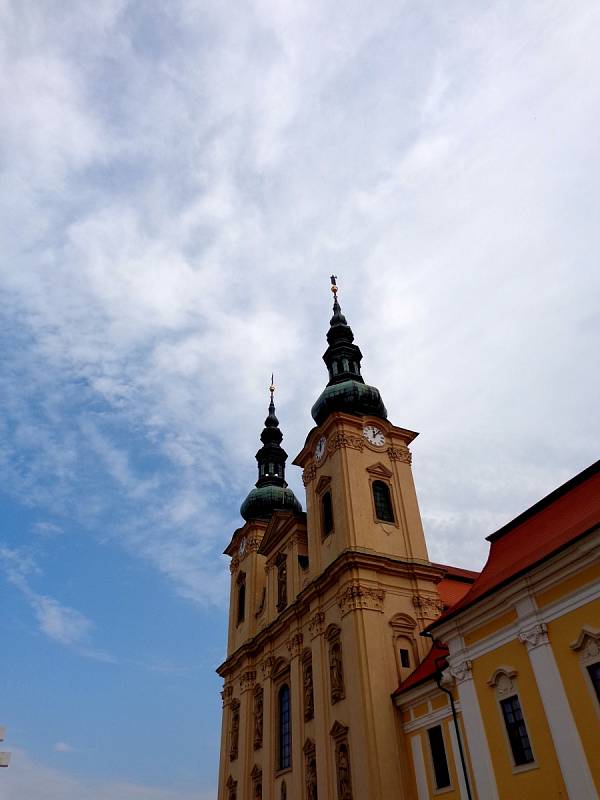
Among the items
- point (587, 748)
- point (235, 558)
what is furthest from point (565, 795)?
point (235, 558)

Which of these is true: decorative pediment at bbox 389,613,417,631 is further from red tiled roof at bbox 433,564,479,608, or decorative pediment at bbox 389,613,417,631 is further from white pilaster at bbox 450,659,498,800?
white pilaster at bbox 450,659,498,800

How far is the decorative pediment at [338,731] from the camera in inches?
897

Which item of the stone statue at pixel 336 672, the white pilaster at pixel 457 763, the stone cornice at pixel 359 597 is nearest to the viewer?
the white pilaster at pixel 457 763

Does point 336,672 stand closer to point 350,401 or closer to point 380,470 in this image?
point 380,470

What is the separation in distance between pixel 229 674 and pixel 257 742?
5642mm

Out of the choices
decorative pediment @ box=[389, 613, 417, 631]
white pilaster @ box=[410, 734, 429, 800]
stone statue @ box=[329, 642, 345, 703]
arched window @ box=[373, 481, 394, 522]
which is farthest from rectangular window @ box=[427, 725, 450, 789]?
arched window @ box=[373, 481, 394, 522]

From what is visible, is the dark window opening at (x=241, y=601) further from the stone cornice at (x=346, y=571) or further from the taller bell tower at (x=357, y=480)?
the taller bell tower at (x=357, y=480)

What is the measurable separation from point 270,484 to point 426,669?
21495 mm

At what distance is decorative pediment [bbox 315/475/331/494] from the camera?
2978 centimetres

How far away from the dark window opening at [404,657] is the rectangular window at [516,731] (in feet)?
26.9

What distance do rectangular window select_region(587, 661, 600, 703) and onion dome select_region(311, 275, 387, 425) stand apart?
1785 centimetres

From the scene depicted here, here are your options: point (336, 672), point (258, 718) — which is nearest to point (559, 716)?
point (336, 672)

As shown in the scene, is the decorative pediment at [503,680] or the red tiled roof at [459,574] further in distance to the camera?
the red tiled roof at [459,574]

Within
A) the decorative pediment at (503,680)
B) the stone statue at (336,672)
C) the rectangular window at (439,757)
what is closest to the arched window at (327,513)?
the stone statue at (336,672)
